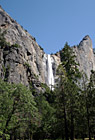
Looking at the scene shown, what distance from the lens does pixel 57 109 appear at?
2475cm

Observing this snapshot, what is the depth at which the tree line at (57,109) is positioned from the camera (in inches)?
652

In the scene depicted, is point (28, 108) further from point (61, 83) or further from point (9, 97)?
point (61, 83)

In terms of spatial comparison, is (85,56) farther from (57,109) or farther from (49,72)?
(57,109)

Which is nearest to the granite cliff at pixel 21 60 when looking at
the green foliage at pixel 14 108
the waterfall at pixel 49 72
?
the waterfall at pixel 49 72

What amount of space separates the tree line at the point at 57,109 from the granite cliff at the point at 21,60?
1438 centimetres

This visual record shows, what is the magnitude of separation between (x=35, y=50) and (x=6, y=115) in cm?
6090

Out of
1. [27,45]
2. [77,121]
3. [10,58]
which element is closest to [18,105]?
[77,121]

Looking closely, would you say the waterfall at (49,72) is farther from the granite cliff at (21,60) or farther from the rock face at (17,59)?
the rock face at (17,59)

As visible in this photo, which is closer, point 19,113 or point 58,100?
point 19,113

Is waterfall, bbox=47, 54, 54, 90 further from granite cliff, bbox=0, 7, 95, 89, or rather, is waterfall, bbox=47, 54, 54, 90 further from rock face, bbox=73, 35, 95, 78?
rock face, bbox=73, 35, 95, 78

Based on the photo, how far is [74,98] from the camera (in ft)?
82.7

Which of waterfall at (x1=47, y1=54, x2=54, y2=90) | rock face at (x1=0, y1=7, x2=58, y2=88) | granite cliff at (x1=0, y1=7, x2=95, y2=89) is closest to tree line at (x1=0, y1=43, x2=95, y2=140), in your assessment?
rock face at (x1=0, y1=7, x2=58, y2=88)

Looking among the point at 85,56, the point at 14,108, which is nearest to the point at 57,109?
the point at 14,108

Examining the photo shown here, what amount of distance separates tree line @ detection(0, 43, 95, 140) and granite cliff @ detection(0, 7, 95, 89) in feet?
47.2
